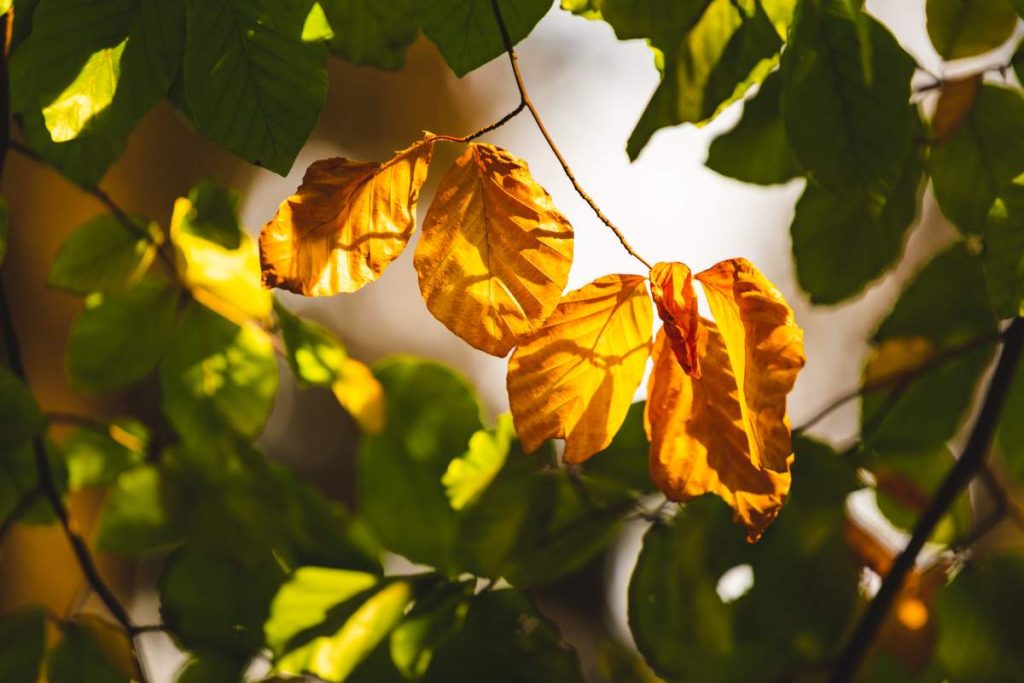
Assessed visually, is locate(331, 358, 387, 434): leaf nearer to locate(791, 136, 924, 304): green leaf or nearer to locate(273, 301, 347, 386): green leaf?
locate(273, 301, 347, 386): green leaf

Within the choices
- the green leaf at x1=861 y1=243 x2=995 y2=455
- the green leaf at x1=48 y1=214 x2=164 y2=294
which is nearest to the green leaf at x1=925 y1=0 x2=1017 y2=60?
the green leaf at x1=861 y1=243 x2=995 y2=455

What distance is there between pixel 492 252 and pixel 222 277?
346 millimetres

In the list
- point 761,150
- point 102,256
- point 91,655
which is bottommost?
point 91,655

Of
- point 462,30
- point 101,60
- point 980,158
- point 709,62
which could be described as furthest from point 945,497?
point 101,60

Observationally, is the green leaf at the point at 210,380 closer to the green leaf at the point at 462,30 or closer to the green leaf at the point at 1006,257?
the green leaf at the point at 462,30

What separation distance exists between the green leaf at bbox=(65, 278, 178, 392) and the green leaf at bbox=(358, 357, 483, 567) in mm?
172

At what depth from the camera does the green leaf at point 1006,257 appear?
1.31 ft

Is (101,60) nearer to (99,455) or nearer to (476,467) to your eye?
(476,467)

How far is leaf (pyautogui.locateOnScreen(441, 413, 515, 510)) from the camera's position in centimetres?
55

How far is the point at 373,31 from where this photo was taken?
0.54 m

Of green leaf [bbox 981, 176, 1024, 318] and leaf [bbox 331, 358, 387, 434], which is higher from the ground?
green leaf [bbox 981, 176, 1024, 318]

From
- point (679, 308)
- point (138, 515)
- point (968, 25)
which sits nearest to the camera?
point (679, 308)

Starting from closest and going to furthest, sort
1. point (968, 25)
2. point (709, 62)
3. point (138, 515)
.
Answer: point (709, 62)
point (968, 25)
point (138, 515)

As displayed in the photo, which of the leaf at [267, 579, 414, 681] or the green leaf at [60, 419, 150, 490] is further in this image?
the green leaf at [60, 419, 150, 490]
